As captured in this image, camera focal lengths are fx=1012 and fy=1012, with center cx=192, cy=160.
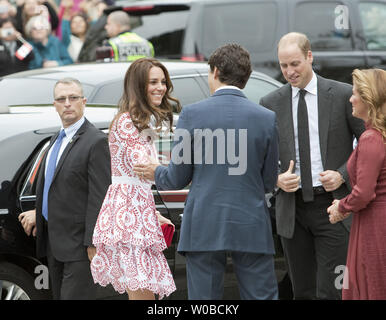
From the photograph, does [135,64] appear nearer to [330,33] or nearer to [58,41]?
[330,33]

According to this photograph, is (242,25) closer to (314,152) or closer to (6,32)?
(6,32)

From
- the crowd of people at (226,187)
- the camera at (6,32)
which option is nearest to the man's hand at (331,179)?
the crowd of people at (226,187)

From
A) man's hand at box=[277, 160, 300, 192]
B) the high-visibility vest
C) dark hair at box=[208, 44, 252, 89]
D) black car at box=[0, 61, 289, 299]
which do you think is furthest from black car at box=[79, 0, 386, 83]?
dark hair at box=[208, 44, 252, 89]

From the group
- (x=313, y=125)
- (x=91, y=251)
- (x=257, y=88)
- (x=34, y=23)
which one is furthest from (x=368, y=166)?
(x=34, y=23)

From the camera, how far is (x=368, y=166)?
18.2ft

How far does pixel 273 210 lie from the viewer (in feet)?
22.8

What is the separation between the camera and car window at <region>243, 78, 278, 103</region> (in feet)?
29.9

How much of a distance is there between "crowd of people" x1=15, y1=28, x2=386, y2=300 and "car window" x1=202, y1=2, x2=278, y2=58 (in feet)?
19.3

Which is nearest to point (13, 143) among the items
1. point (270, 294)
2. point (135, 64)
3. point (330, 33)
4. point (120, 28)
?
point (135, 64)

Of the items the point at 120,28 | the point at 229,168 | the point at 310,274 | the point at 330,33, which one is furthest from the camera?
the point at 330,33

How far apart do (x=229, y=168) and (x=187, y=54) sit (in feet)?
22.8

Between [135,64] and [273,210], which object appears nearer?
[135,64]

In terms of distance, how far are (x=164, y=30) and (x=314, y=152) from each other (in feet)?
20.3
